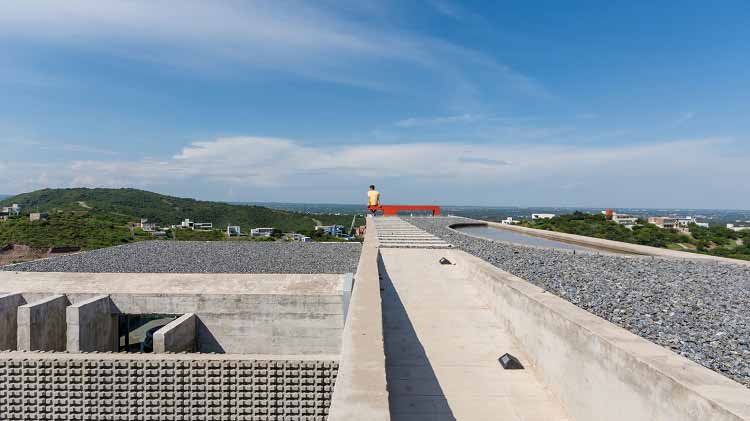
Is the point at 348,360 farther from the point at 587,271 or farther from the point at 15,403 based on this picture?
the point at 15,403

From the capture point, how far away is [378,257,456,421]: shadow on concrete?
3.21 meters

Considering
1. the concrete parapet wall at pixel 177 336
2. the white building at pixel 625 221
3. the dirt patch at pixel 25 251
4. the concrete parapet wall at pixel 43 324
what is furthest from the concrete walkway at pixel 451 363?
the dirt patch at pixel 25 251

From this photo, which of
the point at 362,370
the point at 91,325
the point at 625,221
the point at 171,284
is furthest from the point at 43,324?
the point at 625,221

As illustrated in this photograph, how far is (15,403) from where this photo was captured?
848 cm

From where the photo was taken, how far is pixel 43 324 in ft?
34.6

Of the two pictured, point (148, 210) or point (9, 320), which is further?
point (148, 210)

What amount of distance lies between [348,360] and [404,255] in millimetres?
7264

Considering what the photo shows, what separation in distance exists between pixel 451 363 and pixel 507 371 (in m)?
0.58

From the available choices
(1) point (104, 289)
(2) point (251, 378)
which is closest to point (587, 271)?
(2) point (251, 378)

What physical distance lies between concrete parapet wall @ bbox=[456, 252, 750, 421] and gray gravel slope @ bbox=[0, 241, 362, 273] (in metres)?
12.4

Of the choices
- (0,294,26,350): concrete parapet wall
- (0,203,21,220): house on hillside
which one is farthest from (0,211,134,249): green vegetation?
(0,294,26,350): concrete parapet wall

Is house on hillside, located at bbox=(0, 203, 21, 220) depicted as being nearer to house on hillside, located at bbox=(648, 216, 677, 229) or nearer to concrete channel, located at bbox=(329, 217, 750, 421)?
concrete channel, located at bbox=(329, 217, 750, 421)

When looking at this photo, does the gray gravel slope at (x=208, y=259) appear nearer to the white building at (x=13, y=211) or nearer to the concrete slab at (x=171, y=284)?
the concrete slab at (x=171, y=284)

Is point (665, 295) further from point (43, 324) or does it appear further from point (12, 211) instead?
point (12, 211)
